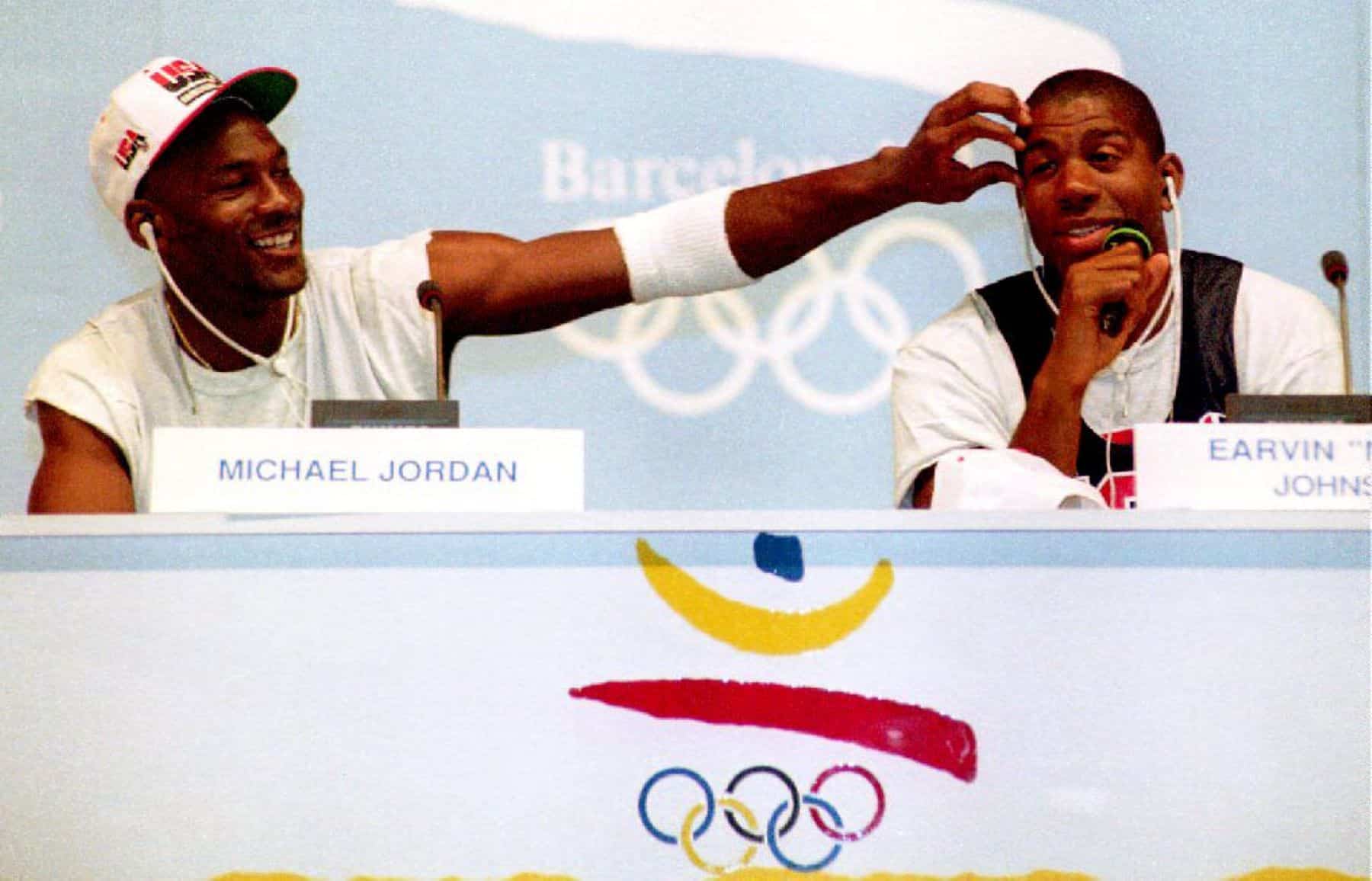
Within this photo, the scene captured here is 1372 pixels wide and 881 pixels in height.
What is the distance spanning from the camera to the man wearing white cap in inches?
123

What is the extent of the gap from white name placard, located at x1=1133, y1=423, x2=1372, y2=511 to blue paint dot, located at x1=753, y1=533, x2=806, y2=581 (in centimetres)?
56

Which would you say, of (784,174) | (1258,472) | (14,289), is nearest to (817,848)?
(1258,472)

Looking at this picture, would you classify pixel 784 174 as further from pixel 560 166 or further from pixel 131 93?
pixel 131 93

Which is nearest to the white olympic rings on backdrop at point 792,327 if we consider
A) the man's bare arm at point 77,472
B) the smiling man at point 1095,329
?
the smiling man at point 1095,329

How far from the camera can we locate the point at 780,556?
2070 mm

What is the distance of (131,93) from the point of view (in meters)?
3.17

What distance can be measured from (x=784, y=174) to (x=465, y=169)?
64cm

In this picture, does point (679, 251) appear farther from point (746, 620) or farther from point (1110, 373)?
point (746, 620)

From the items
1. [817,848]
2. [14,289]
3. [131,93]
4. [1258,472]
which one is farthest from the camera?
[14,289]

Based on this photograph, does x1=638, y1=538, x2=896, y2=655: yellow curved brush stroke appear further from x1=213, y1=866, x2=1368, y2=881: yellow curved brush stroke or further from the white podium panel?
x1=213, y1=866, x2=1368, y2=881: yellow curved brush stroke

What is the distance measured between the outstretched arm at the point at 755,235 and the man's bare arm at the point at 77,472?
0.68 meters

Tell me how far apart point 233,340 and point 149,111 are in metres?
0.44

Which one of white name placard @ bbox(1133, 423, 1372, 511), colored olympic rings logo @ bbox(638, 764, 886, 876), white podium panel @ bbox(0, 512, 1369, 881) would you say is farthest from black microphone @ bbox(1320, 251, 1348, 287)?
colored olympic rings logo @ bbox(638, 764, 886, 876)

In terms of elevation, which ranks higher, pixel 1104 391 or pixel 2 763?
pixel 1104 391
